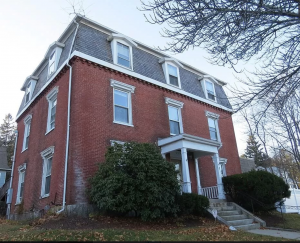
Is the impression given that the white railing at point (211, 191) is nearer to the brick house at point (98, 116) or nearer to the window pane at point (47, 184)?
the brick house at point (98, 116)

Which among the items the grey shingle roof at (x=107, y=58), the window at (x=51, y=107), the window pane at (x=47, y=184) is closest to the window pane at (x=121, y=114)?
the grey shingle roof at (x=107, y=58)

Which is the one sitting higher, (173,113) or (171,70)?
(171,70)

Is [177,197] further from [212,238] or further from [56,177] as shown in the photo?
[56,177]

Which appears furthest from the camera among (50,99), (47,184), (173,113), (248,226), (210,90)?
(210,90)

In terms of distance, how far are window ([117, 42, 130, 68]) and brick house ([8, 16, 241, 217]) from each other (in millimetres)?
61

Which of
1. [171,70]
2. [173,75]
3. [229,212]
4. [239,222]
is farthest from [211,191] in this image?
[171,70]

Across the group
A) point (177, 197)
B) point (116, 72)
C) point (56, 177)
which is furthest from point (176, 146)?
point (56, 177)

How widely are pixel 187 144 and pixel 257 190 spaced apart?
12.8 feet

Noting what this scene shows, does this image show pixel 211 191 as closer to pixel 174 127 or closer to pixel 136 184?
pixel 174 127

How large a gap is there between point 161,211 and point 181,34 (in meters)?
6.16

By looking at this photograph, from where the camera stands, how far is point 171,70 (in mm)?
16719

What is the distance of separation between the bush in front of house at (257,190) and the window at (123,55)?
8377 mm

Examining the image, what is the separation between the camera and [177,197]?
35.3ft

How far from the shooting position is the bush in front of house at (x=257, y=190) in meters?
12.3
